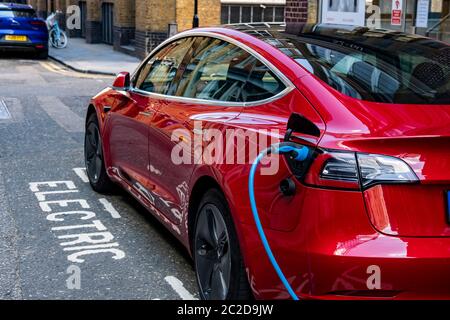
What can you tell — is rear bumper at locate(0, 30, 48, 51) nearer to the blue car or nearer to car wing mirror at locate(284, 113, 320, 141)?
the blue car

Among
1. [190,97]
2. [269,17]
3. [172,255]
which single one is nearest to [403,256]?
[190,97]

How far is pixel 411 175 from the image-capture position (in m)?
2.79

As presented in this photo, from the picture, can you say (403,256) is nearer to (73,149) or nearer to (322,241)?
(322,241)

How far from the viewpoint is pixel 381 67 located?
3.50 meters

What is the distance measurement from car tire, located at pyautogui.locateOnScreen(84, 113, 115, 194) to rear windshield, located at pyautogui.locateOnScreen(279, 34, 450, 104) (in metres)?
2.86

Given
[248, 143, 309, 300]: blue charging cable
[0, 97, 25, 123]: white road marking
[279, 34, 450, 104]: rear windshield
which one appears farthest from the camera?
[0, 97, 25, 123]: white road marking

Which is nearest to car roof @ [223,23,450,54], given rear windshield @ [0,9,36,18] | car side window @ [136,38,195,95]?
car side window @ [136,38,195,95]

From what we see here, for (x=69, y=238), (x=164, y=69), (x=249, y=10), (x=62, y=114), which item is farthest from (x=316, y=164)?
(x=249, y=10)

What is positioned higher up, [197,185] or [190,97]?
[190,97]

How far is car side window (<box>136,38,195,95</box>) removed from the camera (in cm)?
475

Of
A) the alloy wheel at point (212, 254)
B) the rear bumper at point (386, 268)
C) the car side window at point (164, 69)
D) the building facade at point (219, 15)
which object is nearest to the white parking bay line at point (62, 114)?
the building facade at point (219, 15)

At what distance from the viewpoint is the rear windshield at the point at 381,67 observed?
3215 mm

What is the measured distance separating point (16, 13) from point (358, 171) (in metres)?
19.9
